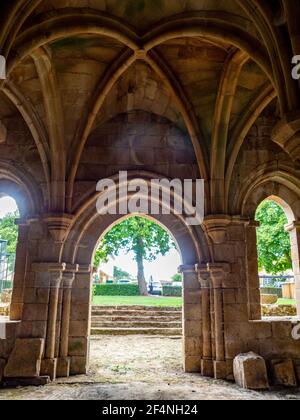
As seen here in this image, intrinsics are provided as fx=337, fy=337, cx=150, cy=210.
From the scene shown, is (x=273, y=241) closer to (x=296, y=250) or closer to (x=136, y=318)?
(x=136, y=318)

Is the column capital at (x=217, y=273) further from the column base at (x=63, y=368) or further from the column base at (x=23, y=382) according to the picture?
the column base at (x=23, y=382)

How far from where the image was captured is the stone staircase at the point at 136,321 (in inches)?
412

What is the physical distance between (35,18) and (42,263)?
146 inches

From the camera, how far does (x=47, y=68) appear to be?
5.19 meters

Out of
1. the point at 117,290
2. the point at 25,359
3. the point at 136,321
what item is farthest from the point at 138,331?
the point at 117,290

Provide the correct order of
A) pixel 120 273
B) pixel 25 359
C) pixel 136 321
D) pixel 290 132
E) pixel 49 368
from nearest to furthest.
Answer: pixel 290 132
pixel 25 359
pixel 49 368
pixel 136 321
pixel 120 273

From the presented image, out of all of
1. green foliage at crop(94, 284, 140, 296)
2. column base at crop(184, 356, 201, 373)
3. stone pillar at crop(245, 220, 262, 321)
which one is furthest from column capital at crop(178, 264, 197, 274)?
green foliage at crop(94, 284, 140, 296)

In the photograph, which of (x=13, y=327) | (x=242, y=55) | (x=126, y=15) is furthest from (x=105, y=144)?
(x=13, y=327)

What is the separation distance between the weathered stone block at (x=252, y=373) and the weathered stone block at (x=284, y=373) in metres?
0.37

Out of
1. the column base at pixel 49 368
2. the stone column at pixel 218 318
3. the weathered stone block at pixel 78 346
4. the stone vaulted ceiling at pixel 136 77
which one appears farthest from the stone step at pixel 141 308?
the stone vaulted ceiling at pixel 136 77

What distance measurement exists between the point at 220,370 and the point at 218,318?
32.0 inches

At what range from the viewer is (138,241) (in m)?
18.0

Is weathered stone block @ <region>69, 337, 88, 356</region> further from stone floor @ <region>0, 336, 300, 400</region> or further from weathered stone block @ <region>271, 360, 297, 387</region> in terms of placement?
weathered stone block @ <region>271, 360, 297, 387</region>

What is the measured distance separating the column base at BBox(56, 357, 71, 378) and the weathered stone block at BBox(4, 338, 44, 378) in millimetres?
397
